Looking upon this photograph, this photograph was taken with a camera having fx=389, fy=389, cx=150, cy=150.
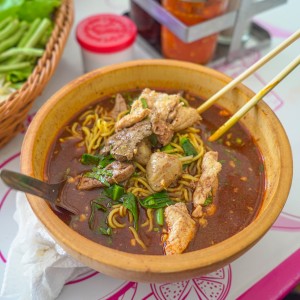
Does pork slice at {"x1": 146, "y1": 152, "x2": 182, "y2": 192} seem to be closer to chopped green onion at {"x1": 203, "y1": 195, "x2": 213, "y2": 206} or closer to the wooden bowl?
chopped green onion at {"x1": 203, "y1": 195, "x2": 213, "y2": 206}

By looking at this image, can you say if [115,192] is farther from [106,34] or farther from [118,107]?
[106,34]

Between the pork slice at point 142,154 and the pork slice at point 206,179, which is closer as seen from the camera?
the pork slice at point 206,179

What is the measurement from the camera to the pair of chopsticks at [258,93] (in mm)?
1404

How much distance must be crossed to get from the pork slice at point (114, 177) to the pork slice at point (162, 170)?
0.07m

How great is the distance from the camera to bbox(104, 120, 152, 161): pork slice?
4.57 feet

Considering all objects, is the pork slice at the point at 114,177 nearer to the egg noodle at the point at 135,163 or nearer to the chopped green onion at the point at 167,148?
the egg noodle at the point at 135,163

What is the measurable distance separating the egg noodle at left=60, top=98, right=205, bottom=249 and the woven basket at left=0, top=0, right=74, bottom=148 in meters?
0.23

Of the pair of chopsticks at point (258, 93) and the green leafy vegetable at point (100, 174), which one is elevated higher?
the pair of chopsticks at point (258, 93)

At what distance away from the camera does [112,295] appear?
1362mm

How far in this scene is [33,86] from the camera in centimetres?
165

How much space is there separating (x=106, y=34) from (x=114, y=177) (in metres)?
1.04

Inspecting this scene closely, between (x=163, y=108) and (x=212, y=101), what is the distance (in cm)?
20

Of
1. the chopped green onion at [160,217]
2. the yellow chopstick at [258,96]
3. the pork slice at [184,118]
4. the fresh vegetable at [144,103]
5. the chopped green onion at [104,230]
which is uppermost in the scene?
the yellow chopstick at [258,96]

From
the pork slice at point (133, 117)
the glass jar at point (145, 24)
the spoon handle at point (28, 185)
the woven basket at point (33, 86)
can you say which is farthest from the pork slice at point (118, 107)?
the glass jar at point (145, 24)
